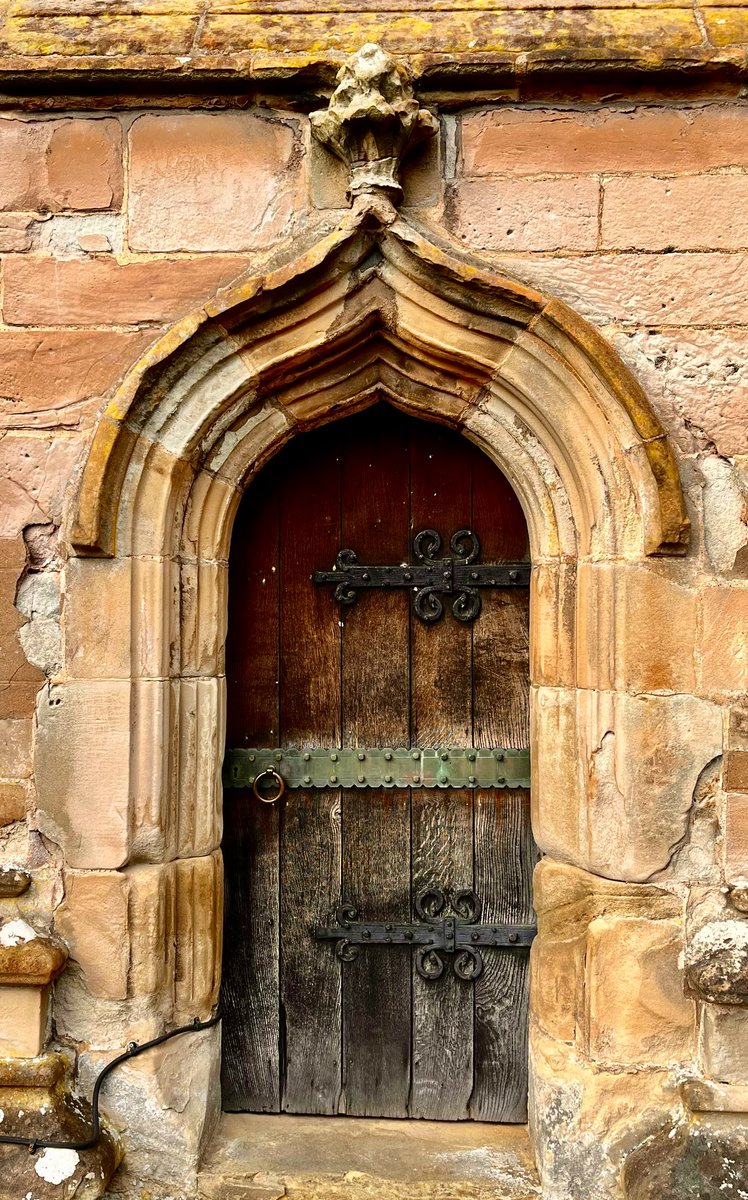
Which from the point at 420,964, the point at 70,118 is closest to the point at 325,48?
the point at 70,118

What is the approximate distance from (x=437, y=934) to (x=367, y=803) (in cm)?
44

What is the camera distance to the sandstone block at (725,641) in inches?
93.0

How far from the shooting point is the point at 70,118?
8.23 ft

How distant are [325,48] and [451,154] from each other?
0.43 m

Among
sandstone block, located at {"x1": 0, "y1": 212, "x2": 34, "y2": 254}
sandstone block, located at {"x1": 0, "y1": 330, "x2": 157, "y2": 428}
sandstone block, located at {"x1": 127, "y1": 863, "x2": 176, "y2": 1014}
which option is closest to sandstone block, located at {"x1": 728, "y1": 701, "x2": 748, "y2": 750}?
sandstone block, located at {"x1": 127, "y1": 863, "x2": 176, "y2": 1014}

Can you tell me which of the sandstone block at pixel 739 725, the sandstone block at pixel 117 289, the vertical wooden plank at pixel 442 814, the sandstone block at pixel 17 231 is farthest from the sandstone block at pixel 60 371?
the sandstone block at pixel 739 725

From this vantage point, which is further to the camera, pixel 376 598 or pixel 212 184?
pixel 376 598

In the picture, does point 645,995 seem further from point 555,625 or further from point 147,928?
point 147,928

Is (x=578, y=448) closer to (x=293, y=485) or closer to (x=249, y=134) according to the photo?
(x=293, y=485)

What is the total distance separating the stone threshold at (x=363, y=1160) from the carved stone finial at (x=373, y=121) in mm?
2602

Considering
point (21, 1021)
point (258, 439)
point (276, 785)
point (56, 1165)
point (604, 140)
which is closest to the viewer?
point (56, 1165)

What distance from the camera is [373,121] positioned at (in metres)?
2.30

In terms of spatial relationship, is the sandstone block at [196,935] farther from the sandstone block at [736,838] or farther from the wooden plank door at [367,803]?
the sandstone block at [736,838]

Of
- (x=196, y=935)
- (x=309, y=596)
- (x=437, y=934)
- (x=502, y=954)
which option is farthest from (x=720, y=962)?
(x=309, y=596)
